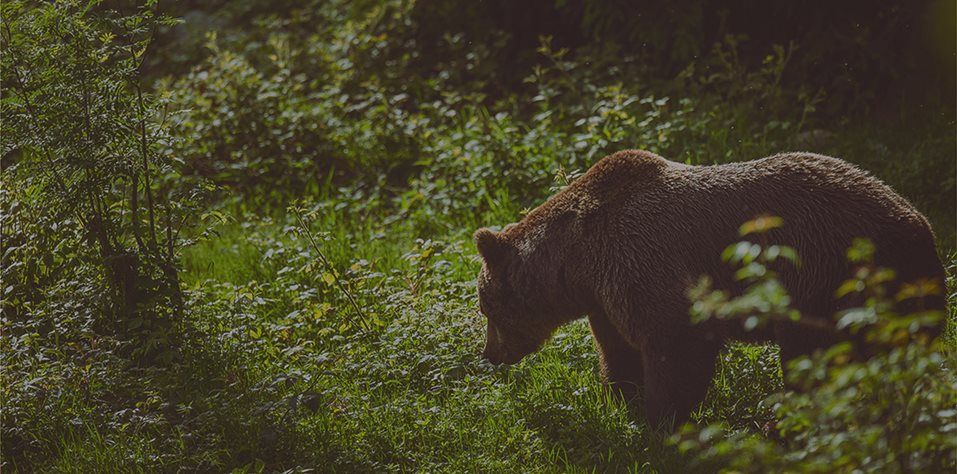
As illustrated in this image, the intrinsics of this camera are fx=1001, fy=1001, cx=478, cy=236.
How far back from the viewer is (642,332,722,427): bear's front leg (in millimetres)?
4504

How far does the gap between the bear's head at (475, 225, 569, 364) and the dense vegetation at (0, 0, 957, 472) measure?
0.16m

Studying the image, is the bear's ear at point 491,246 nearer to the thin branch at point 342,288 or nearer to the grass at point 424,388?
the grass at point 424,388

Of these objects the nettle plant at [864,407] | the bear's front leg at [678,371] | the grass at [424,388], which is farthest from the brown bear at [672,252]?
the nettle plant at [864,407]

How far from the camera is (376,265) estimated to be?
702cm

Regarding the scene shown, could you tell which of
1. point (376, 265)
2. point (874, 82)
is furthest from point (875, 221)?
point (874, 82)

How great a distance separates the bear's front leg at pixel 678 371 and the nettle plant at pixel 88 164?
2.71 metres

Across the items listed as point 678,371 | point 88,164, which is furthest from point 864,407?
point 88,164

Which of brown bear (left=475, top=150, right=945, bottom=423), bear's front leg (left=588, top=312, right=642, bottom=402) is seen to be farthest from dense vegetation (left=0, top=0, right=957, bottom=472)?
brown bear (left=475, top=150, right=945, bottom=423)

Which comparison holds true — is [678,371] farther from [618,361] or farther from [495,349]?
[495,349]

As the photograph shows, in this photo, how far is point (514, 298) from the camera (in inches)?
206

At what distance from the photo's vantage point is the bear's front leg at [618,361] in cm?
504

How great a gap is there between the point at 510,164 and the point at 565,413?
359cm

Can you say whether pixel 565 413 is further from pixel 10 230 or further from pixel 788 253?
pixel 10 230

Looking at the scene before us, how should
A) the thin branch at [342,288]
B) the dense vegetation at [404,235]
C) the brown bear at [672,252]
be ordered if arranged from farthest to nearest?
the thin branch at [342,288], the dense vegetation at [404,235], the brown bear at [672,252]
